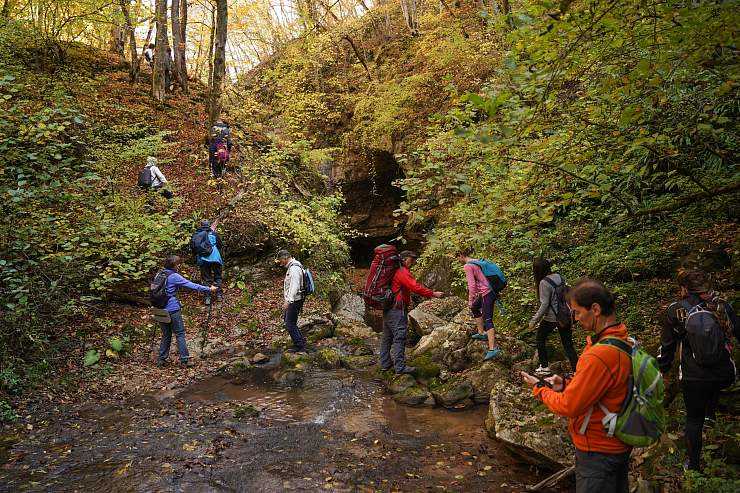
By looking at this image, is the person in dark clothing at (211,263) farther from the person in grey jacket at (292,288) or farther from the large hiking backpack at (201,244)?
the person in grey jacket at (292,288)

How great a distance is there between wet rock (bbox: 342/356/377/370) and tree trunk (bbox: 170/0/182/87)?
685 inches

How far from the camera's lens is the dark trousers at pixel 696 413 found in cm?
381

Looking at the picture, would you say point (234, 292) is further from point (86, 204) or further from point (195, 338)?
point (86, 204)

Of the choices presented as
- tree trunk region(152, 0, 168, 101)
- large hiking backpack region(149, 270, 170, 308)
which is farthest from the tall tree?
large hiking backpack region(149, 270, 170, 308)

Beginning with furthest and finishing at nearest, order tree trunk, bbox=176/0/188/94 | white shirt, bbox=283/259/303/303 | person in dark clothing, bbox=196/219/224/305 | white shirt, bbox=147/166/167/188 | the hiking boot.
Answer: tree trunk, bbox=176/0/188/94 → white shirt, bbox=147/166/167/188 → person in dark clothing, bbox=196/219/224/305 → white shirt, bbox=283/259/303/303 → the hiking boot

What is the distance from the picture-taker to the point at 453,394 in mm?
6949

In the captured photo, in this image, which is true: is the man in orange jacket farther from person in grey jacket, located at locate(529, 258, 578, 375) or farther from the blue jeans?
the blue jeans

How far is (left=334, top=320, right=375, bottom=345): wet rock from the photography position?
441 inches

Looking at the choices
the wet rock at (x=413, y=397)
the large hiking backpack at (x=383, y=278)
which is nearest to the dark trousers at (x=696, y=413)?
the wet rock at (x=413, y=397)

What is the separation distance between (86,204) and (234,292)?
13.8 ft

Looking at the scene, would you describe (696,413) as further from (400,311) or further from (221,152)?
(221,152)

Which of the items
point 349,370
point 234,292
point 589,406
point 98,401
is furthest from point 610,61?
point 234,292

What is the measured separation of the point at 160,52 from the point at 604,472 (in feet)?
69.6

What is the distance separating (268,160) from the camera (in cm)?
1509
